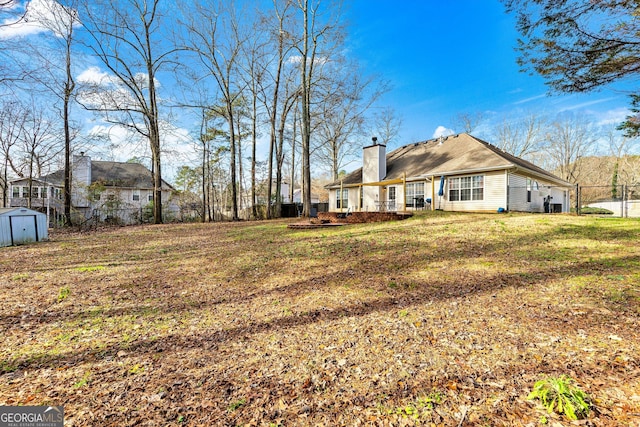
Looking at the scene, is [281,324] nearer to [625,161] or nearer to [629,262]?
[629,262]

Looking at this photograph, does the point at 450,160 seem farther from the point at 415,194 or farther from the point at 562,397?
the point at 562,397

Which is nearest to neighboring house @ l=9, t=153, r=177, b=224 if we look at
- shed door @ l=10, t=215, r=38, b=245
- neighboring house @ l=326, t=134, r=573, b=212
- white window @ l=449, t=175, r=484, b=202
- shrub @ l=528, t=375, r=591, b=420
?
shed door @ l=10, t=215, r=38, b=245

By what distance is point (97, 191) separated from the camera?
1978 centimetres

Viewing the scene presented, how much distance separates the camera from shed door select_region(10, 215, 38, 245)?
941cm

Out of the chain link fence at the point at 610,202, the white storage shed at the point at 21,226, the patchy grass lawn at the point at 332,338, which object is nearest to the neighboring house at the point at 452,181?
the chain link fence at the point at 610,202

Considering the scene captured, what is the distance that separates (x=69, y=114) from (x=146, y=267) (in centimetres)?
1558

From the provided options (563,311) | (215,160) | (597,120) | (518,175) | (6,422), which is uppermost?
(597,120)

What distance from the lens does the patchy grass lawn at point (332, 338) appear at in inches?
77.1

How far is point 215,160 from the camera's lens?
2519 centimetres

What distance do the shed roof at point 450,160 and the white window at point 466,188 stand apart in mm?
647

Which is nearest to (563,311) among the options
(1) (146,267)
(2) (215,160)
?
(1) (146,267)

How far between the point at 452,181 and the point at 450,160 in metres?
1.43

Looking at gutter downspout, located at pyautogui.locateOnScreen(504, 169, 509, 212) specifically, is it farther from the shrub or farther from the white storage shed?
the white storage shed

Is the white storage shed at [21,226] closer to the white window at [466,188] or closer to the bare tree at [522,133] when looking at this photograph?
the white window at [466,188]
